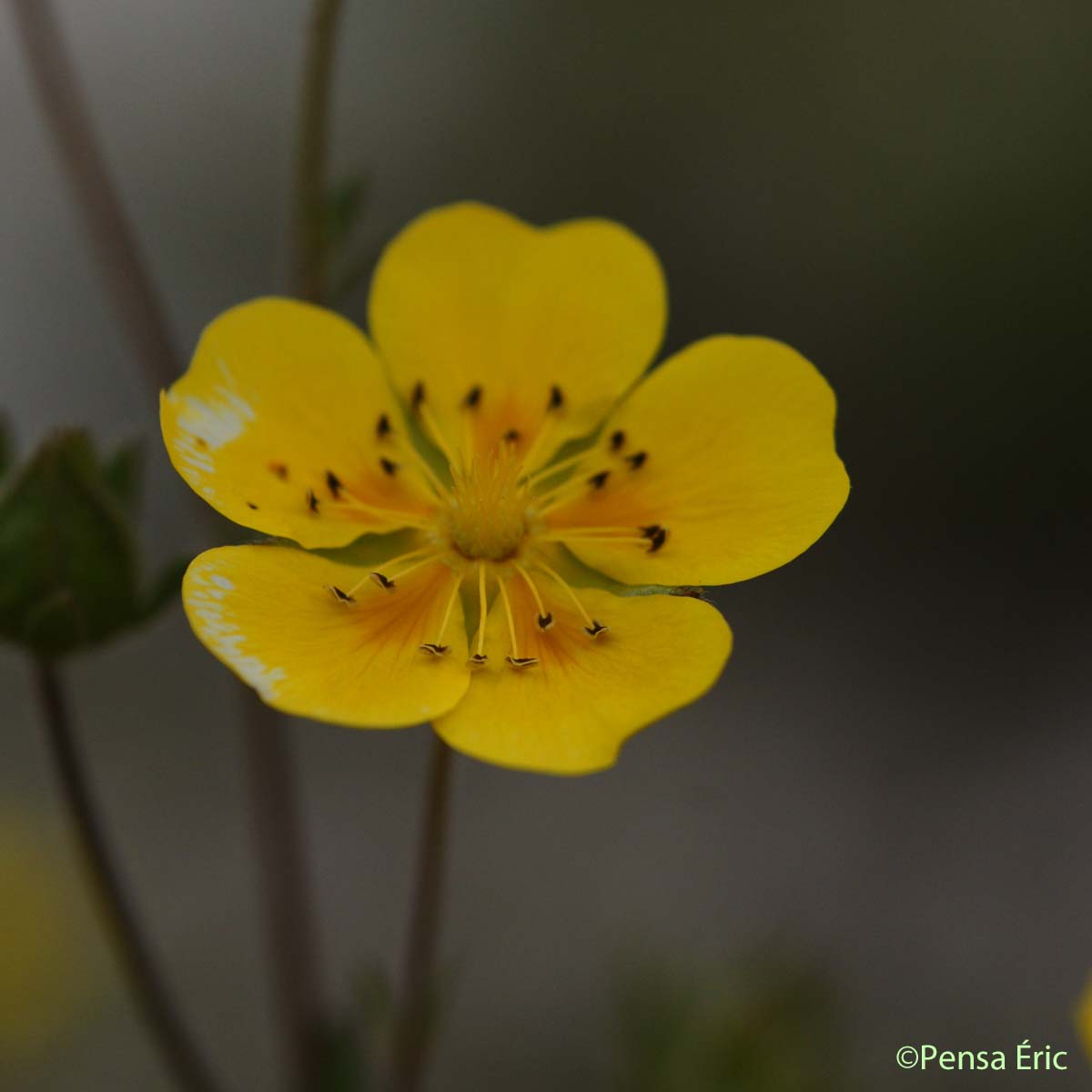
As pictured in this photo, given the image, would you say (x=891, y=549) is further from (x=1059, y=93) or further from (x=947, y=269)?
(x=1059, y=93)

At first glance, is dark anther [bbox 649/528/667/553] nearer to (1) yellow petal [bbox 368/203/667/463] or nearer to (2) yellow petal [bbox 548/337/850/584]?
(2) yellow petal [bbox 548/337/850/584]

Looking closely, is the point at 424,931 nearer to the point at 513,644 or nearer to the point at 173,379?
the point at 513,644

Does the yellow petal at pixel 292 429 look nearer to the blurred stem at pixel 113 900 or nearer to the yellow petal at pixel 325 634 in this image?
the yellow petal at pixel 325 634

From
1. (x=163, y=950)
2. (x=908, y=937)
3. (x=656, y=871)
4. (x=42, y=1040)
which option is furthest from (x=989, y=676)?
(x=42, y=1040)

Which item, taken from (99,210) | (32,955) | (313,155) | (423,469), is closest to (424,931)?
(423,469)

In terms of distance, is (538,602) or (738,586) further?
(738,586)

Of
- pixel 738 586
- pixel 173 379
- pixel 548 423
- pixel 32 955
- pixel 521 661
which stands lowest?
pixel 521 661

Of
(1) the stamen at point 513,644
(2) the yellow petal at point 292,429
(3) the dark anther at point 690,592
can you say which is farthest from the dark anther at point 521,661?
(2) the yellow petal at point 292,429
